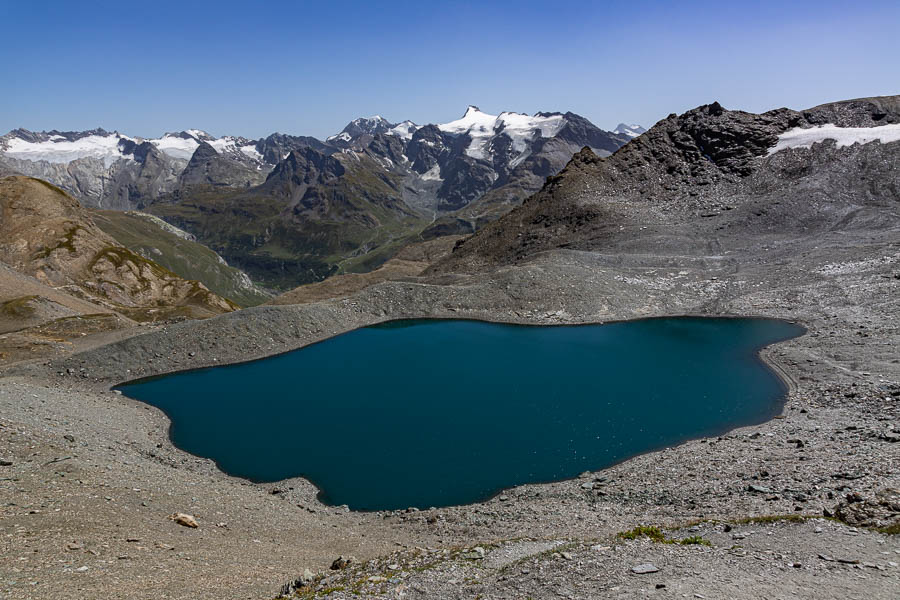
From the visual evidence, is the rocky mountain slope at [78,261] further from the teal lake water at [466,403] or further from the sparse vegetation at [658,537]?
the sparse vegetation at [658,537]

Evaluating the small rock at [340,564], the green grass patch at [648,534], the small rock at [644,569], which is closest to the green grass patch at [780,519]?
the green grass patch at [648,534]

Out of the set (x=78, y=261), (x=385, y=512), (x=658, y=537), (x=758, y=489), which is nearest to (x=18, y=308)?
(x=78, y=261)

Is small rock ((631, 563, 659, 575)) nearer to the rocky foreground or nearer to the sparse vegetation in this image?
the rocky foreground

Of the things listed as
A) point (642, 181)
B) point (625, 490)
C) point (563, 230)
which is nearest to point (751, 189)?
point (642, 181)

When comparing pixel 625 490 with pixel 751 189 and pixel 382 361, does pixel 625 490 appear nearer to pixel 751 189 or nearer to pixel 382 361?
pixel 382 361

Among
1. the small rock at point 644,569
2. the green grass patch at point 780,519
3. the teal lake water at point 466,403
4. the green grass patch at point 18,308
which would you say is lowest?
the teal lake water at point 466,403

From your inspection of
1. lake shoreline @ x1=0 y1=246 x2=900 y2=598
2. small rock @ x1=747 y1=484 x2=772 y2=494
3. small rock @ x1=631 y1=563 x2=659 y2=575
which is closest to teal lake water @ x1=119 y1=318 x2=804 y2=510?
lake shoreline @ x1=0 y1=246 x2=900 y2=598

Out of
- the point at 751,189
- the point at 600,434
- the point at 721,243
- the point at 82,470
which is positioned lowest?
the point at 600,434
